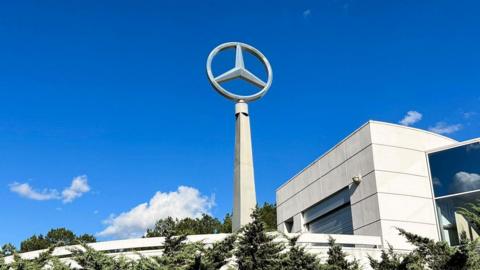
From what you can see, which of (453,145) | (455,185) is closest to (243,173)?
(455,185)

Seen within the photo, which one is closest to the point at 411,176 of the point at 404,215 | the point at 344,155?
the point at 404,215

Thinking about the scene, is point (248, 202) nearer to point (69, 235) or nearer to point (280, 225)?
point (280, 225)

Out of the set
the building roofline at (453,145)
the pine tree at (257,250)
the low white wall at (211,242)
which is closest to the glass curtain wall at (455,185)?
the building roofline at (453,145)

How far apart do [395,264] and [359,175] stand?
11.1 meters

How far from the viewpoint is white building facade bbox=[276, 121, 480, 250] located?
23812 millimetres

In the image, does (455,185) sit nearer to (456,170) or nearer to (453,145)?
(456,170)

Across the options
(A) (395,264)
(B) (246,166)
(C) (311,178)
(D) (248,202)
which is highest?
(C) (311,178)

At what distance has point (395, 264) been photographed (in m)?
14.8

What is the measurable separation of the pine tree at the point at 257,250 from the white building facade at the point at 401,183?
10890 mm

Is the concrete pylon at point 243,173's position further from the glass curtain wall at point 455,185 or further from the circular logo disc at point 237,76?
the glass curtain wall at point 455,185

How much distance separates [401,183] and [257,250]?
1352 cm

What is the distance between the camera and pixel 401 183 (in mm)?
24750

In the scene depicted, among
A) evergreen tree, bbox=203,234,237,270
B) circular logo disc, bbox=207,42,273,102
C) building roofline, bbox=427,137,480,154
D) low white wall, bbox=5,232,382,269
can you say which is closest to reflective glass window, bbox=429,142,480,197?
building roofline, bbox=427,137,480,154

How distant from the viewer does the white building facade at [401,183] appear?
2381 centimetres
